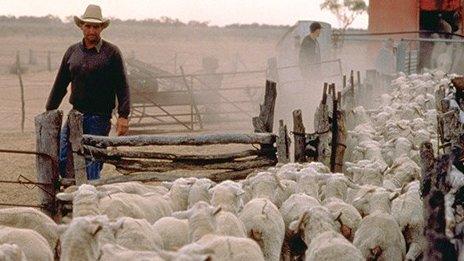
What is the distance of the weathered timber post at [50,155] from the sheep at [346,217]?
2.67 meters

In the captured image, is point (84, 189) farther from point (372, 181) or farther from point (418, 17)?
point (418, 17)

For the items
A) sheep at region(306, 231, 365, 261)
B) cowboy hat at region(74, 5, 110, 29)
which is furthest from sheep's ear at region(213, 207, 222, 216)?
cowboy hat at region(74, 5, 110, 29)

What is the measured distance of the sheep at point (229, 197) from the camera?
6215 mm

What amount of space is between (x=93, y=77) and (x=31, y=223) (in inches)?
132

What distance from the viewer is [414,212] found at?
248 inches

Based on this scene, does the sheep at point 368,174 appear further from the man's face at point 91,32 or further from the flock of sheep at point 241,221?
the man's face at point 91,32

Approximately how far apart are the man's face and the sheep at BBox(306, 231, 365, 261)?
14.1 feet

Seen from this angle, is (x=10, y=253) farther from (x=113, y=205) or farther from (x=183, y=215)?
(x=113, y=205)

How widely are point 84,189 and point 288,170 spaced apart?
2.24 metres

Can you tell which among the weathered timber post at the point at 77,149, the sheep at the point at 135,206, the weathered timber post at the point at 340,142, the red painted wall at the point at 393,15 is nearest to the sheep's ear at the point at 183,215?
the sheep at the point at 135,206

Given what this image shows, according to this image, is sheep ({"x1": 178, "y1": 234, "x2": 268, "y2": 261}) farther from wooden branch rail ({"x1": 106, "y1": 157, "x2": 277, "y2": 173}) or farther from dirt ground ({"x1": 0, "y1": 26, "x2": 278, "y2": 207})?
dirt ground ({"x1": 0, "y1": 26, "x2": 278, "y2": 207})

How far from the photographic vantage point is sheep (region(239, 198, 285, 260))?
19.1 ft

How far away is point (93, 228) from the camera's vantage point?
475 centimetres

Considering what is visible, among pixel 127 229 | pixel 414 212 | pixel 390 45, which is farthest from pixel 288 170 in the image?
pixel 390 45
